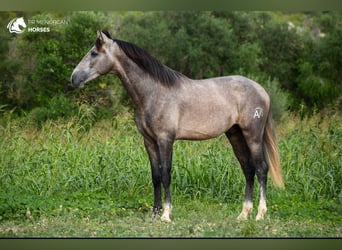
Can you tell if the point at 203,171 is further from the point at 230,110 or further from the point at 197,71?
the point at 197,71

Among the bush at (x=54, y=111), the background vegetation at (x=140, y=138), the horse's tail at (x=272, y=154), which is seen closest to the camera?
the background vegetation at (x=140, y=138)

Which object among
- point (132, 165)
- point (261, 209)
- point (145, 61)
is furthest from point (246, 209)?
point (145, 61)

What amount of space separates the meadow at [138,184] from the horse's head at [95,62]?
1.49m

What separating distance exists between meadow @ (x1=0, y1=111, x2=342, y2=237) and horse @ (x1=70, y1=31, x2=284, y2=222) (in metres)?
0.38

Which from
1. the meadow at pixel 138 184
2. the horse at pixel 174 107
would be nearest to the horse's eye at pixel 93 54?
the horse at pixel 174 107

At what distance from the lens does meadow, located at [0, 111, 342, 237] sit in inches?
248

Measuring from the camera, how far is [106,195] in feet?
23.9

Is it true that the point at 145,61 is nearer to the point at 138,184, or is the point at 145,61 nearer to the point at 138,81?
the point at 138,81

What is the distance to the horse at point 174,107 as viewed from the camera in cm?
634

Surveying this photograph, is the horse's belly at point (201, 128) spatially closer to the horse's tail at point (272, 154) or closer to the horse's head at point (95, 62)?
the horse's tail at point (272, 154)

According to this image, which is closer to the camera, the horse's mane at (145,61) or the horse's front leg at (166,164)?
the horse's front leg at (166,164)
